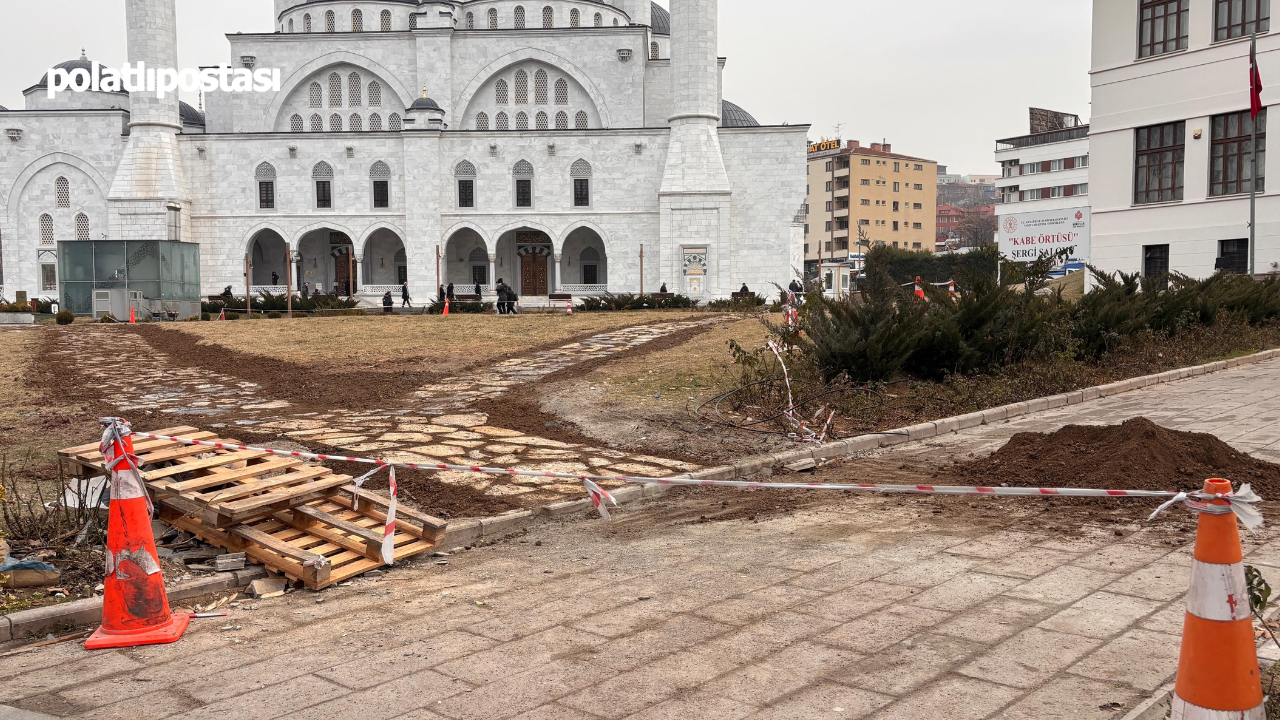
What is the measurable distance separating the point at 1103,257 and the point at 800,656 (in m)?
29.5

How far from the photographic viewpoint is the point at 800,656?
3824 mm

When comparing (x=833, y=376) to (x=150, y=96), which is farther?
(x=150, y=96)

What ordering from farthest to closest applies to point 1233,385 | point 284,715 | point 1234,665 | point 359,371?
1. point 359,371
2. point 1233,385
3. point 284,715
4. point 1234,665

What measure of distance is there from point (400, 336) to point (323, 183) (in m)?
29.4

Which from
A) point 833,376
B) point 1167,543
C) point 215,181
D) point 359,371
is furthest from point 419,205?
point 1167,543

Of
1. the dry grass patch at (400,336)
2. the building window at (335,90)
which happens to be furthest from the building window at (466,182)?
the dry grass patch at (400,336)

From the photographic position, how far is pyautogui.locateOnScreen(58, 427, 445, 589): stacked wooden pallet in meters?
5.07

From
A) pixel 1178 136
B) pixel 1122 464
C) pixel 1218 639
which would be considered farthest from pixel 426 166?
pixel 1218 639

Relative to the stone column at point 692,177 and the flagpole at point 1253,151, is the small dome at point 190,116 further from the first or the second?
the flagpole at point 1253,151

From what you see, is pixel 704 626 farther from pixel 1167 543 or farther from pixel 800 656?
pixel 1167 543

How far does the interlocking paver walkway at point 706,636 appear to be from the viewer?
136 inches

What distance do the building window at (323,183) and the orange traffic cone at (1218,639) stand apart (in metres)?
46.4

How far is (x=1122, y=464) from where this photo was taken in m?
6.56

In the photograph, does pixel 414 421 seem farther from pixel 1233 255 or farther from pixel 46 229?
pixel 46 229
